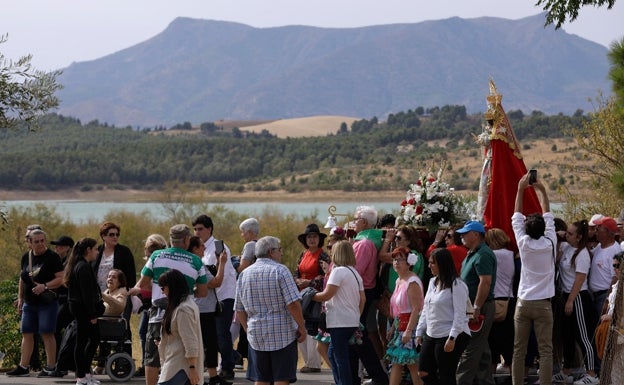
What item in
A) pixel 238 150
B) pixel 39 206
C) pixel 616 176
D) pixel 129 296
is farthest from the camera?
pixel 238 150

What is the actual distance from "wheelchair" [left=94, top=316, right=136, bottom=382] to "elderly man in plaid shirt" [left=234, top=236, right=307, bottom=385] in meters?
3.14

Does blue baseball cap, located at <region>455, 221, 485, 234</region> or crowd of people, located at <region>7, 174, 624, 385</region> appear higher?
blue baseball cap, located at <region>455, 221, 485, 234</region>

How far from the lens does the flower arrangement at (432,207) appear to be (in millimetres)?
13406

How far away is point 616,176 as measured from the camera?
404 inches

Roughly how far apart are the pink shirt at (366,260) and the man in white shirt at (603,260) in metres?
2.44

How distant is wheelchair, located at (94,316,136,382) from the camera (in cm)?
1328

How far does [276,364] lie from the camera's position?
10570 millimetres

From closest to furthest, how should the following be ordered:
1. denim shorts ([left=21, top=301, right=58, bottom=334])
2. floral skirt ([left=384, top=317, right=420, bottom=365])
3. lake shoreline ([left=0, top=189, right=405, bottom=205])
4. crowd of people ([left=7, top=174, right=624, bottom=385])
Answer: crowd of people ([left=7, top=174, right=624, bottom=385])
floral skirt ([left=384, top=317, right=420, bottom=365])
denim shorts ([left=21, top=301, right=58, bottom=334])
lake shoreline ([left=0, top=189, right=405, bottom=205])

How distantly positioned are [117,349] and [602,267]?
5.66 m

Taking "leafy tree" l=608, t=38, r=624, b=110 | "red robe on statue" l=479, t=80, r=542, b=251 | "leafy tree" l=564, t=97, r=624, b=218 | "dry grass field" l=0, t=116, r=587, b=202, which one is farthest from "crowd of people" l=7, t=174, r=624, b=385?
"dry grass field" l=0, t=116, r=587, b=202

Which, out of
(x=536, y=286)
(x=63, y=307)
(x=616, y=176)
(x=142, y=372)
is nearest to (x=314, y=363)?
(x=142, y=372)

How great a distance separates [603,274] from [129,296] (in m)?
5.40

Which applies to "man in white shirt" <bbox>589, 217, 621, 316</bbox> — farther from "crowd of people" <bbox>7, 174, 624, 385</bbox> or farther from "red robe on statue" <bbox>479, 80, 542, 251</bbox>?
"red robe on statue" <bbox>479, 80, 542, 251</bbox>

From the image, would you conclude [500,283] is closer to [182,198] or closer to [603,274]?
[603,274]
